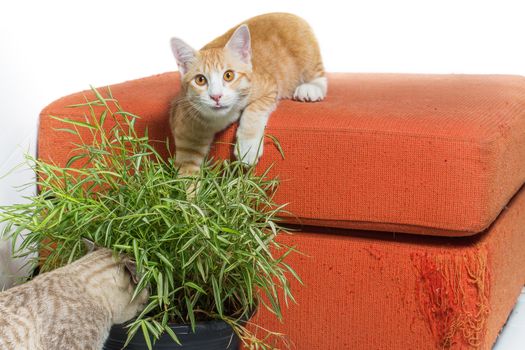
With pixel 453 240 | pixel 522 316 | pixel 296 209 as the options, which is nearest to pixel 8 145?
pixel 296 209

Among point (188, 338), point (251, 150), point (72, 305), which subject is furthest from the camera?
point (251, 150)

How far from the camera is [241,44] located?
7.51ft

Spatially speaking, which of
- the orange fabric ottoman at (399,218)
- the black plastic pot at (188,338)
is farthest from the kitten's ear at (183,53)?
the black plastic pot at (188,338)

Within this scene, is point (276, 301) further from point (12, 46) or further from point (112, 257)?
point (12, 46)

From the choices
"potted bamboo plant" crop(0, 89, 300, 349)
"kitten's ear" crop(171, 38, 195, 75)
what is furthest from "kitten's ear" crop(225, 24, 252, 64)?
"potted bamboo plant" crop(0, 89, 300, 349)

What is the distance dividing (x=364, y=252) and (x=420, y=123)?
36 cm

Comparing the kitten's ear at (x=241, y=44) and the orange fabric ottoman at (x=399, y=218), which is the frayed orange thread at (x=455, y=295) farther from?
the kitten's ear at (x=241, y=44)

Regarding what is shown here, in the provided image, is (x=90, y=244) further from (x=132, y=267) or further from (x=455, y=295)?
(x=455, y=295)

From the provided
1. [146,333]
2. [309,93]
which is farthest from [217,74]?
[146,333]

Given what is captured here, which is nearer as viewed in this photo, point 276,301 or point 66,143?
point 276,301

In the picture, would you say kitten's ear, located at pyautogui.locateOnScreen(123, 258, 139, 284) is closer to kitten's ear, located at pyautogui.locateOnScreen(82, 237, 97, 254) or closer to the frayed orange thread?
kitten's ear, located at pyautogui.locateOnScreen(82, 237, 97, 254)

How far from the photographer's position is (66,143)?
7.70ft

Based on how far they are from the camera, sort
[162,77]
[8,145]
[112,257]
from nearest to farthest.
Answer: [112,257] < [8,145] < [162,77]

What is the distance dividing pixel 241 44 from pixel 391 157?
0.55 metres
